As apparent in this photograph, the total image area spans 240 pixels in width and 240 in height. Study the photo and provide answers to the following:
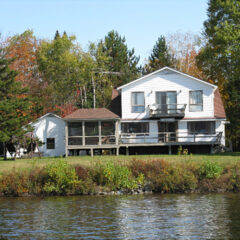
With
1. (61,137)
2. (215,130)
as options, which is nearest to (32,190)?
(61,137)

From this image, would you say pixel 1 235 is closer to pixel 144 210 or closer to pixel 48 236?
pixel 48 236

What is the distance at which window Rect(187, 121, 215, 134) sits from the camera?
4531 cm

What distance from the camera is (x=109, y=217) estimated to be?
2070cm

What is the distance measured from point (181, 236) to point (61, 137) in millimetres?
31173

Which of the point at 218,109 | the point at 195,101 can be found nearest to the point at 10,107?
the point at 195,101

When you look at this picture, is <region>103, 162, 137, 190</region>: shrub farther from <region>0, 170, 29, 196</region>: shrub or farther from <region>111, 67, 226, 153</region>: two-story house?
<region>111, 67, 226, 153</region>: two-story house

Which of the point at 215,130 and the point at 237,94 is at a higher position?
the point at 237,94

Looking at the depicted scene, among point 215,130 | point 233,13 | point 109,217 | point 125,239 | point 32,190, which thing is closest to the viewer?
point 125,239

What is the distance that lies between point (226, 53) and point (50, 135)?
18787 mm

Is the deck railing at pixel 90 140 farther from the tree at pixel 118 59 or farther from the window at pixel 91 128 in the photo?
the tree at pixel 118 59

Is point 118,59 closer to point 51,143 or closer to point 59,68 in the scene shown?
point 59,68

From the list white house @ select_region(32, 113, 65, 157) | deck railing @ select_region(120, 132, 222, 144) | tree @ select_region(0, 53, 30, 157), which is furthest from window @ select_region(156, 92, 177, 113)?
tree @ select_region(0, 53, 30, 157)

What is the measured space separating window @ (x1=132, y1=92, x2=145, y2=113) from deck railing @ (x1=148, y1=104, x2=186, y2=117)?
0.79 meters

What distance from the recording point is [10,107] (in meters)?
37.5
